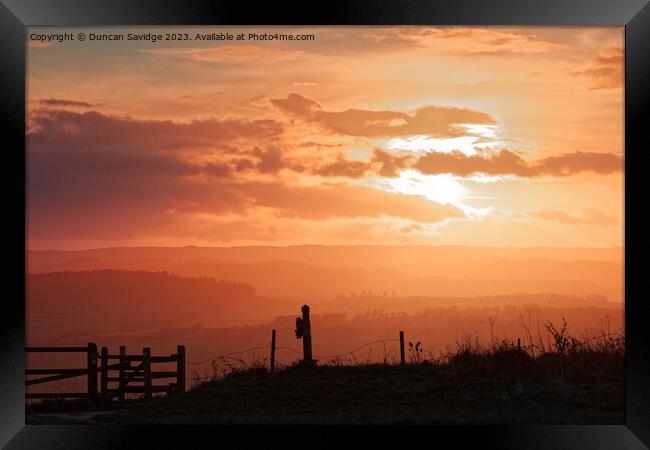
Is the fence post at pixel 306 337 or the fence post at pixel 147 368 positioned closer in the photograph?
the fence post at pixel 306 337

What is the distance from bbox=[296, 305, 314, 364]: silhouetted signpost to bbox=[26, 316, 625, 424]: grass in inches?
10.5

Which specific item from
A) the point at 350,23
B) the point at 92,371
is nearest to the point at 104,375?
the point at 92,371

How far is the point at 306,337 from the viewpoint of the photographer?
642 inches

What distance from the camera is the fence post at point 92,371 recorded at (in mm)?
16672

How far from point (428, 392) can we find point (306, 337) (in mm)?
3295

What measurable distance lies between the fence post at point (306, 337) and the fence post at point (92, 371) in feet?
15.5

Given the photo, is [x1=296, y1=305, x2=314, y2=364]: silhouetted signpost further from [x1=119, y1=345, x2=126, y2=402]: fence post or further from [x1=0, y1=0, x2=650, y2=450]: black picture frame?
[x1=0, y1=0, x2=650, y2=450]: black picture frame

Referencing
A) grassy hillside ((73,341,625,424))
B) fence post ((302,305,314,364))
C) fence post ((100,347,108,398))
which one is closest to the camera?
grassy hillside ((73,341,625,424))

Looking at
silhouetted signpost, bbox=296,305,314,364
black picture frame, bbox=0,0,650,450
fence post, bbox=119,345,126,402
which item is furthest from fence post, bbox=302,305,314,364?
black picture frame, bbox=0,0,650,450

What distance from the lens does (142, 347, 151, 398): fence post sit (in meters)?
17.1

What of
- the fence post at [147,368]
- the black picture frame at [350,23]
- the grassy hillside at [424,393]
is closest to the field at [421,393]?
the grassy hillside at [424,393]

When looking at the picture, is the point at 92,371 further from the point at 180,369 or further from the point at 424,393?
the point at 424,393

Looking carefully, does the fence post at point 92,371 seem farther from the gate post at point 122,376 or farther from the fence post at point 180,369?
the fence post at point 180,369

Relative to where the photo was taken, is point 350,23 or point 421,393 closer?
point 350,23
